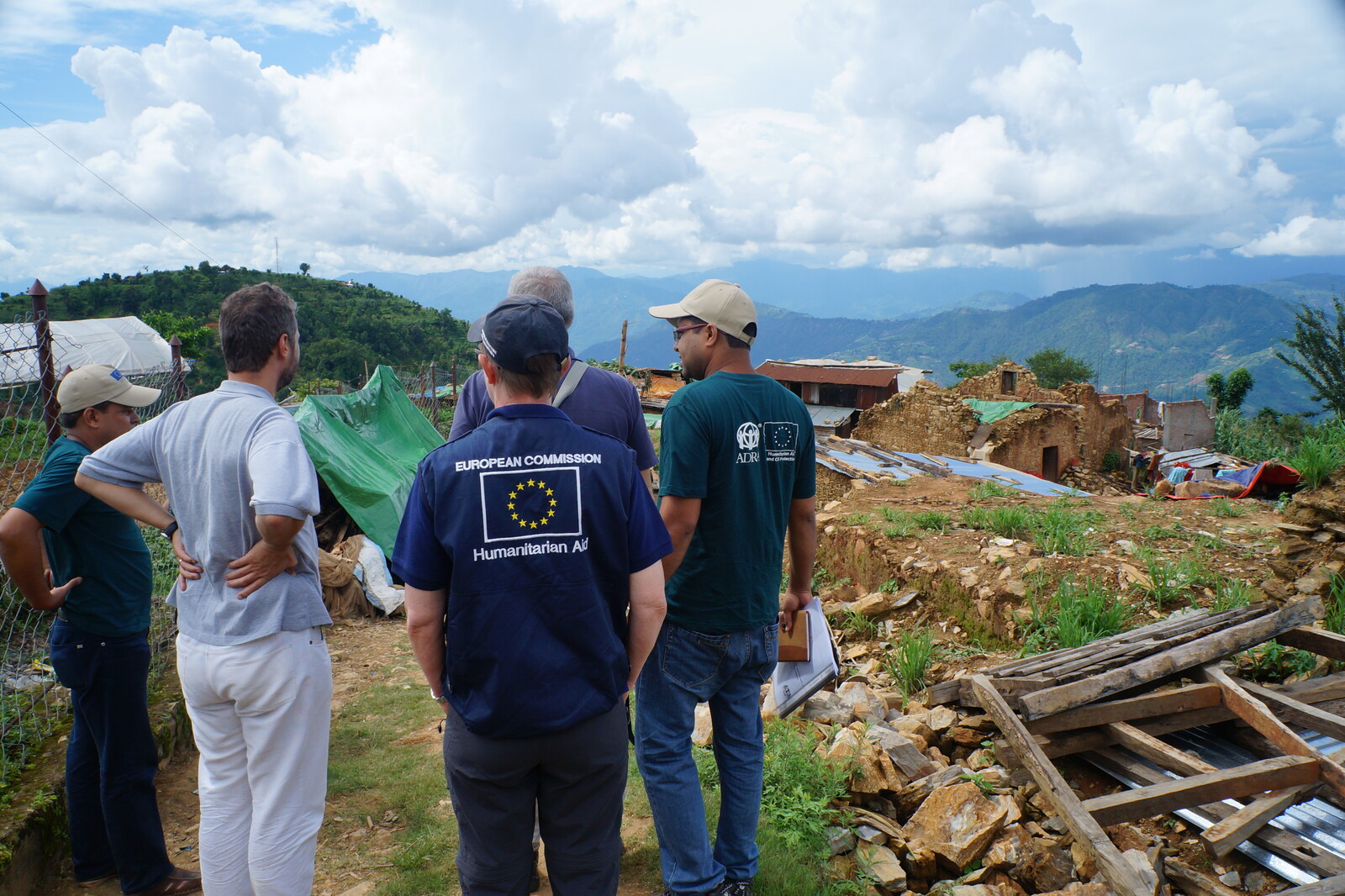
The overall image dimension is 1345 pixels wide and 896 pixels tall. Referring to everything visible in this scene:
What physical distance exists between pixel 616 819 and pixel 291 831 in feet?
3.44

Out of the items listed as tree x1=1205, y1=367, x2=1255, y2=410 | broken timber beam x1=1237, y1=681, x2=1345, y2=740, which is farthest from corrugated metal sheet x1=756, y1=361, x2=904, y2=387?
broken timber beam x1=1237, y1=681, x2=1345, y2=740

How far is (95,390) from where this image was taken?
258cm

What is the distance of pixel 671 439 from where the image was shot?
7.63 ft

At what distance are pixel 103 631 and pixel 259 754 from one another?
89cm

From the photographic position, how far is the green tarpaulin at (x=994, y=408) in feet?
64.0

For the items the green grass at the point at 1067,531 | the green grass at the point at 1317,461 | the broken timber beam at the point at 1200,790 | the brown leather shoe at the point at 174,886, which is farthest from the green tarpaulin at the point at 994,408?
the brown leather shoe at the point at 174,886

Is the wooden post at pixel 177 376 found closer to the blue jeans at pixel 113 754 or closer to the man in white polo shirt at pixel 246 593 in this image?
the blue jeans at pixel 113 754

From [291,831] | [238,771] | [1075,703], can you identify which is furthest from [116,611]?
[1075,703]

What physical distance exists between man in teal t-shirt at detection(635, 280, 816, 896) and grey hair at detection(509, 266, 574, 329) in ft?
1.47

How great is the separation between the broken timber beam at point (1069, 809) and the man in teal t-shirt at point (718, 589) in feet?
3.93

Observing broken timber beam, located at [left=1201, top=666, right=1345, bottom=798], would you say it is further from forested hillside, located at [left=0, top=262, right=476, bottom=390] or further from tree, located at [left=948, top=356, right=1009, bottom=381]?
tree, located at [left=948, top=356, right=1009, bottom=381]

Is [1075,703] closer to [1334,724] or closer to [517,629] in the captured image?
[1334,724]

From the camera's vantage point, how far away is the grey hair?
263 cm

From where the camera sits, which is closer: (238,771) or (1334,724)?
(238,771)
